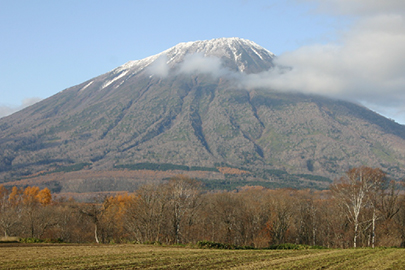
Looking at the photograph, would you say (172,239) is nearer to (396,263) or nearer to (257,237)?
(257,237)

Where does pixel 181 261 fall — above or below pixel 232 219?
above

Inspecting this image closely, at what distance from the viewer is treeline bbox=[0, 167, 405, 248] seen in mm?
72812

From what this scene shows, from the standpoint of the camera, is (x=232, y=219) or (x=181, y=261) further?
(x=232, y=219)

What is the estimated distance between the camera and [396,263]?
3591 cm

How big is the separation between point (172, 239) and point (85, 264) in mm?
45153

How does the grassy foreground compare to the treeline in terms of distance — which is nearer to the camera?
the grassy foreground

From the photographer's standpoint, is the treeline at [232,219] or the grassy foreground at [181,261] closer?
the grassy foreground at [181,261]

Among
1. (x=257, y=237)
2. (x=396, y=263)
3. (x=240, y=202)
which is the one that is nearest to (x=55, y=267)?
(x=396, y=263)

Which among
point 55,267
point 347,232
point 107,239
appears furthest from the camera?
point 107,239

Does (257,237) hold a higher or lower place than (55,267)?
lower

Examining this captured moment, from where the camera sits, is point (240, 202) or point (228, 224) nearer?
point (228, 224)

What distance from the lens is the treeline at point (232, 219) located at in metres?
72.8

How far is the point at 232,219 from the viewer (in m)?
89.9

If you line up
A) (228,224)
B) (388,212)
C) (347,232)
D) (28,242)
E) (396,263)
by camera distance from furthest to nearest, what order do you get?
(228,224) < (347,232) < (388,212) < (28,242) < (396,263)
